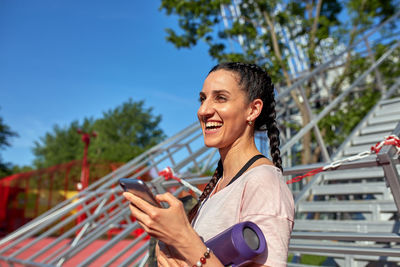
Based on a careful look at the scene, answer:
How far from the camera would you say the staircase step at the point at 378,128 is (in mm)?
4812

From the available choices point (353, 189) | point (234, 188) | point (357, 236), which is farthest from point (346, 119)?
point (234, 188)

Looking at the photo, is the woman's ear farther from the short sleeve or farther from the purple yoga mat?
the purple yoga mat

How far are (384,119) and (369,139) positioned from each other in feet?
2.14

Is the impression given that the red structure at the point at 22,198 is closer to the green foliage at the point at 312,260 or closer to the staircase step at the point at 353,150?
the green foliage at the point at 312,260

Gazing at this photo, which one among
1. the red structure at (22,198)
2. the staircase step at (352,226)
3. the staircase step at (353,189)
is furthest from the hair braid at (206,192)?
the red structure at (22,198)

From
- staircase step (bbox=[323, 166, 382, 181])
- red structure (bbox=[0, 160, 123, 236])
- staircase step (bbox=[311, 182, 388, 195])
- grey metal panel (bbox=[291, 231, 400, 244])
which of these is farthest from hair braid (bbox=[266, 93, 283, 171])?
red structure (bbox=[0, 160, 123, 236])

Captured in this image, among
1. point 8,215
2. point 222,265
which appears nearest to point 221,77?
point 222,265

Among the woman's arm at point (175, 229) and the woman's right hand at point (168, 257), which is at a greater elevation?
the woman's arm at point (175, 229)

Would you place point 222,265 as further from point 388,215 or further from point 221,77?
point 388,215

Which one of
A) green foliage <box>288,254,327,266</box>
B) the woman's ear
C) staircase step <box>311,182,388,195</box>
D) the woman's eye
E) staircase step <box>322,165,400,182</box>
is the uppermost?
the woman's eye

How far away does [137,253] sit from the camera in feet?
7.75

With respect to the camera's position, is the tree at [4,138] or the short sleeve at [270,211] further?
the tree at [4,138]

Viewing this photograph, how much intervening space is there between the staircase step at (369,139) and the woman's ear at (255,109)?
3.97 m

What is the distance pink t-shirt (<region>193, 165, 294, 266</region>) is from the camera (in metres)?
0.85
